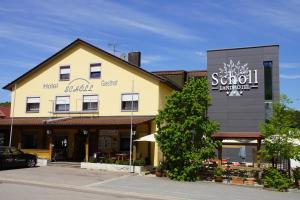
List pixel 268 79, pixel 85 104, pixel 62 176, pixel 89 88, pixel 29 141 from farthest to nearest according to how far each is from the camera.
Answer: pixel 268 79 → pixel 29 141 → pixel 85 104 → pixel 89 88 → pixel 62 176

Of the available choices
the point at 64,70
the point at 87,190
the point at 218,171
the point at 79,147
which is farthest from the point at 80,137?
the point at 87,190

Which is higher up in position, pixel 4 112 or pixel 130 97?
pixel 130 97

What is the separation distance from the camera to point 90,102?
3183 centimetres

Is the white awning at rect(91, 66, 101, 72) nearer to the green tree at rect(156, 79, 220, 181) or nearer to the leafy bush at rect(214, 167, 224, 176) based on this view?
the green tree at rect(156, 79, 220, 181)

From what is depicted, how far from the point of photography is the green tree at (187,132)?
23.1 m

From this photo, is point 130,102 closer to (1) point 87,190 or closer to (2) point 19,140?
(2) point 19,140

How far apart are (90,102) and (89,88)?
110 centimetres

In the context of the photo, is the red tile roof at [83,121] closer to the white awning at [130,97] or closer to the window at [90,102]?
the window at [90,102]

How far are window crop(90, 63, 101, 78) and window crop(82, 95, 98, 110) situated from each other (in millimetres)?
1688

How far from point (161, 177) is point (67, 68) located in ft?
44.5

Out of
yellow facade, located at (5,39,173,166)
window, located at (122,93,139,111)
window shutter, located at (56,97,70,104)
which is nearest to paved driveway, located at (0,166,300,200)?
A: yellow facade, located at (5,39,173,166)

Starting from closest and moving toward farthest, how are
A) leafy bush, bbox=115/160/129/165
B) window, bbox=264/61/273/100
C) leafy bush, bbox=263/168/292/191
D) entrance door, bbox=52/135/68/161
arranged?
leafy bush, bbox=263/168/292/191 < leafy bush, bbox=115/160/129/165 < entrance door, bbox=52/135/68/161 < window, bbox=264/61/273/100

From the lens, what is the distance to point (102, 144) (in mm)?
31156

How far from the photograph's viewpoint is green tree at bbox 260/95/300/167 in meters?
20.7
